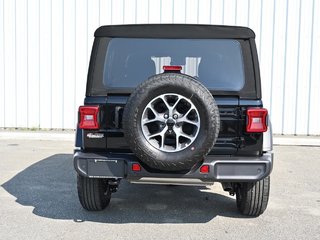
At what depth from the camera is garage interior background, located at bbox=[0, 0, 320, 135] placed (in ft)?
30.3

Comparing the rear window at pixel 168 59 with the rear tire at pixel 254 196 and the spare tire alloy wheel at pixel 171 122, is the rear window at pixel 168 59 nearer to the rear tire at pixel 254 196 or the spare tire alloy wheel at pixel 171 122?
the spare tire alloy wheel at pixel 171 122

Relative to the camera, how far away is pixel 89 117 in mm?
3707

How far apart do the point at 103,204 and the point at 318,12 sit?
23.4ft

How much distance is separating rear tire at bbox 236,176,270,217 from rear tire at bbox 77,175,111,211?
1.40m

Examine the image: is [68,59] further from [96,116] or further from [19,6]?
[96,116]

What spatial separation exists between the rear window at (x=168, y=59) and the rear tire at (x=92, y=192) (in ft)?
3.20

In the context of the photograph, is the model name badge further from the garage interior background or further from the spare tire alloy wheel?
the garage interior background

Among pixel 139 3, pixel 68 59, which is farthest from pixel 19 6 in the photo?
pixel 139 3

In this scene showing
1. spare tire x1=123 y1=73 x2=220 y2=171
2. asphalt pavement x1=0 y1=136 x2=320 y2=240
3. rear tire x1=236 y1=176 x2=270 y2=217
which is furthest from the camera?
rear tire x1=236 y1=176 x2=270 y2=217

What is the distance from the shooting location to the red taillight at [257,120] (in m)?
3.60

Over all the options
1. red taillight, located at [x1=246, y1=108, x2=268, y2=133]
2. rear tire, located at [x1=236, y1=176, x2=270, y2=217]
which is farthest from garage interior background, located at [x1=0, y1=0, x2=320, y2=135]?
red taillight, located at [x1=246, y1=108, x2=268, y2=133]

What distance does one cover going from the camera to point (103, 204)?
4.37 metres

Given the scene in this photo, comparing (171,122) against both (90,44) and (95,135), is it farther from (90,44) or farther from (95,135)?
(90,44)

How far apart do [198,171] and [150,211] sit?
1.14 m
